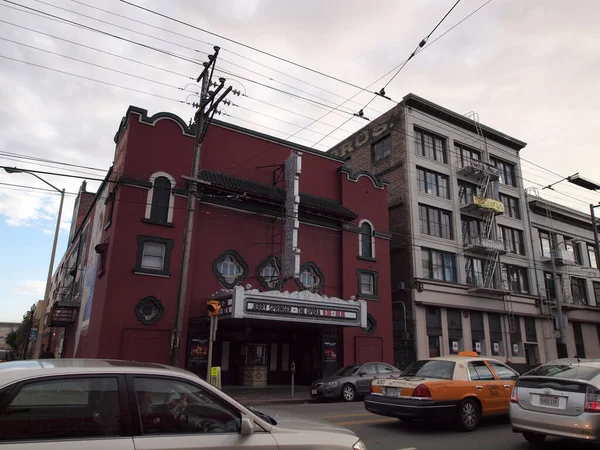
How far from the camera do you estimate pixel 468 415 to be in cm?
910

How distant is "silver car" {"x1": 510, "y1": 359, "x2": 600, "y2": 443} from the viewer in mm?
6840

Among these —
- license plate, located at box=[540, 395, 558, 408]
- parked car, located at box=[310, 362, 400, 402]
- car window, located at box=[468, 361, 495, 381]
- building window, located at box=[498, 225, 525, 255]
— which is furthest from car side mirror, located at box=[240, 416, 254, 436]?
building window, located at box=[498, 225, 525, 255]

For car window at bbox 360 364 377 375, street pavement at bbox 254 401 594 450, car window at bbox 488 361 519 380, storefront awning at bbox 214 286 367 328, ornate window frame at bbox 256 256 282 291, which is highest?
ornate window frame at bbox 256 256 282 291

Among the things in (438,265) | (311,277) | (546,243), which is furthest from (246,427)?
(546,243)

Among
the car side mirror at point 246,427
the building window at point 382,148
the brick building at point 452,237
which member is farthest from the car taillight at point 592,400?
the building window at point 382,148

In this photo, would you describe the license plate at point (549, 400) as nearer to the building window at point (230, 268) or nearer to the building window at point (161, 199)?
the building window at point (230, 268)

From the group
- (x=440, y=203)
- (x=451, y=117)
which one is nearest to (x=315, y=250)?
(x=440, y=203)

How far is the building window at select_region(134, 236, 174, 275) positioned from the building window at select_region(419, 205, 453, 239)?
17.9m

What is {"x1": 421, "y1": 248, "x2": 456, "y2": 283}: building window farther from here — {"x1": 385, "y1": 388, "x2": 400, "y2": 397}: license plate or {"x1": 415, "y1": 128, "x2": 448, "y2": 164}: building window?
{"x1": 385, "y1": 388, "x2": 400, "y2": 397}: license plate

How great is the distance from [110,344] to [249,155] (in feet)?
36.4

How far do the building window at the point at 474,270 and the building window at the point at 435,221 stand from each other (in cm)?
253

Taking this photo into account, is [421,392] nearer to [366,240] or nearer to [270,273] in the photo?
[270,273]

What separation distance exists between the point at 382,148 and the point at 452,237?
830cm

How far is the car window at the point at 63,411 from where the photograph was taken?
3.22 m
